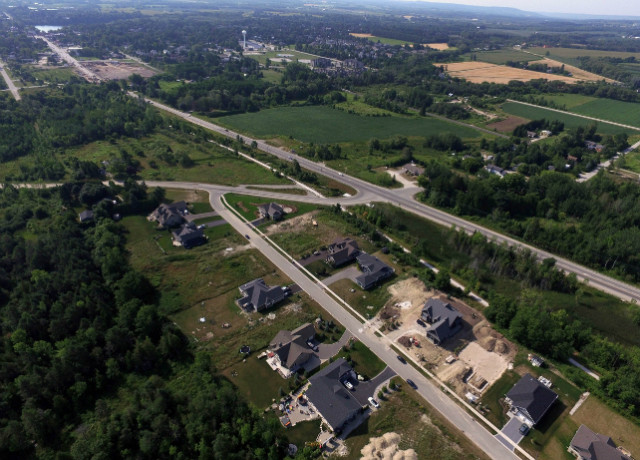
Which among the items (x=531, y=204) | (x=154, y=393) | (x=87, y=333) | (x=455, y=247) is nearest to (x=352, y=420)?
(x=154, y=393)

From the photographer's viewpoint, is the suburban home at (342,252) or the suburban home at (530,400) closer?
the suburban home at (530,400)

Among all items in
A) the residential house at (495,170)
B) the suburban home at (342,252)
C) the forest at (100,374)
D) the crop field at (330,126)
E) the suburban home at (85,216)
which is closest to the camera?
the forest at (100,374)

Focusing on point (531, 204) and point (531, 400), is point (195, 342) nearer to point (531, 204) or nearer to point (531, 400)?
point (531, 400)

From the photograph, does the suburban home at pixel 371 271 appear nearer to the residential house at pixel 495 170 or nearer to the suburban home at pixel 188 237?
the suburban home at pixel 188 237

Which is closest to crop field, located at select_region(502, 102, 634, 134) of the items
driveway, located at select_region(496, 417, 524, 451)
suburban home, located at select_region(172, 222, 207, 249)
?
driveway, located at select_region(496, 417, 524, 451)

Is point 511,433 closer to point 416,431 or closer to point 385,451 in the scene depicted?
point 416,431

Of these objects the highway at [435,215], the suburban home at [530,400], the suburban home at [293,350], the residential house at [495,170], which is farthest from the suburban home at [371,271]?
the residential house at [495,170]
